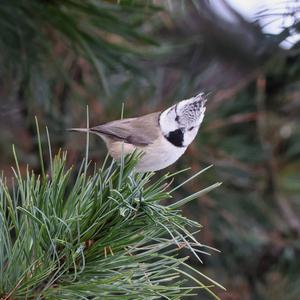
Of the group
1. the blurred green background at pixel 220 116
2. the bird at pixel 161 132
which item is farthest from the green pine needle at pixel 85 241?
the blurred green background at pixel 220 116

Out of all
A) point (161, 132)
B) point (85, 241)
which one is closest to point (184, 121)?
point (161, 132)

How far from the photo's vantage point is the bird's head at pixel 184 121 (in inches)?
56.5

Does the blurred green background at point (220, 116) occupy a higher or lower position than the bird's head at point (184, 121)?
lower

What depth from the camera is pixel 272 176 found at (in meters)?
2.09

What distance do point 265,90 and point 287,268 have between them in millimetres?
537

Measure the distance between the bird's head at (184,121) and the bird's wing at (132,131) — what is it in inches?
1.1

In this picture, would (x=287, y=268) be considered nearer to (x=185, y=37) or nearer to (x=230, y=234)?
(x=230, y=234)

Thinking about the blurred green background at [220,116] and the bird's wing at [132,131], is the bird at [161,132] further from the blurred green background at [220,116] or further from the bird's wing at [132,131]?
the blurred green background at [220,116]

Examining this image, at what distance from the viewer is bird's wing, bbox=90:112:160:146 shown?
59.1 inches

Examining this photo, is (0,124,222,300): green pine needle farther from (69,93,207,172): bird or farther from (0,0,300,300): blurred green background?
(0,0,300,300): blurred green background

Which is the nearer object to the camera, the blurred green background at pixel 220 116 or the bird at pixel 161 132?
the bird at pixel 161 132

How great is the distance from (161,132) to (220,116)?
1.87ft

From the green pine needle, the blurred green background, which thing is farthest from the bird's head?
the green pine needle

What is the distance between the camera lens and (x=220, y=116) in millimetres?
2072
